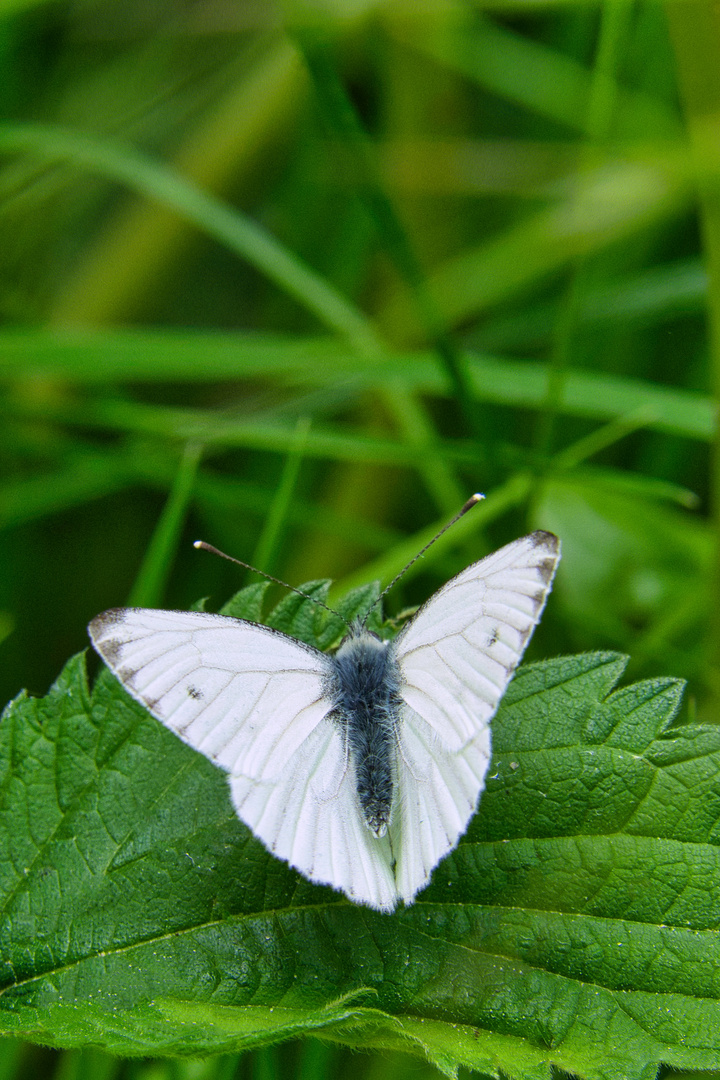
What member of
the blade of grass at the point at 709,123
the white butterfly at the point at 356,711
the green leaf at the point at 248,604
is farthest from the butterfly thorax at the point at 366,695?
the blade of grass at the point at 709,123

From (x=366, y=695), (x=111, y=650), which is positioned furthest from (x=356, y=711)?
(x=111, y=650)

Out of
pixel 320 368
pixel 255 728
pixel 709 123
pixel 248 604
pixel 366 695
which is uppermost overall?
pixel 709 123

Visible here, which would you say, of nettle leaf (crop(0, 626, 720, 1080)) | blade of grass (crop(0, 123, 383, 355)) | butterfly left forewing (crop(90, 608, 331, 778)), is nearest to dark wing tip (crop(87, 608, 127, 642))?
butterfly left forewing (crop(90, 608, 331, 778))

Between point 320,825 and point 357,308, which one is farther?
point 357,308

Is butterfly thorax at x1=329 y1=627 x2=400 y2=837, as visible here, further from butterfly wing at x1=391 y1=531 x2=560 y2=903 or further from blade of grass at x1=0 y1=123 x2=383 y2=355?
blade of grass at x1=0 y1=123 x2=383 y2=355

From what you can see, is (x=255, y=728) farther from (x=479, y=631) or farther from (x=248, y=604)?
(x=479, y=631)

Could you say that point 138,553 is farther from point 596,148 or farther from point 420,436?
point 596,148

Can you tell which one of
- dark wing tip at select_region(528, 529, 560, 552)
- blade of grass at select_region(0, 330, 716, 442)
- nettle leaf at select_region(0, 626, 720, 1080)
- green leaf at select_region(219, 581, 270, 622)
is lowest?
nettle leaf at select_region(0, 626, 720, 1080)
